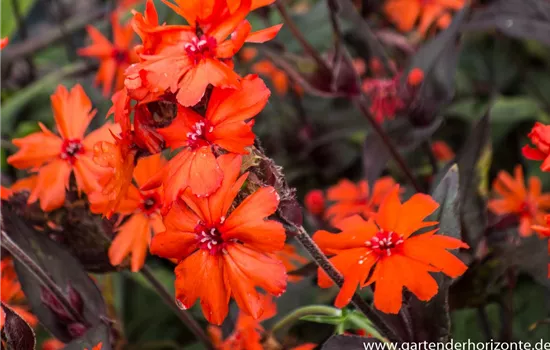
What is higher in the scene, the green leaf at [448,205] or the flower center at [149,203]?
the flower center at [149,203]

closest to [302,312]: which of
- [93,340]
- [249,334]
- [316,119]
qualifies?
[249,334]

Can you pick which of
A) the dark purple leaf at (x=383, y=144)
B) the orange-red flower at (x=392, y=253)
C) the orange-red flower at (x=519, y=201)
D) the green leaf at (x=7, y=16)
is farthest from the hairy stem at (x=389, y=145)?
the green leaf at (x=7, y=16)

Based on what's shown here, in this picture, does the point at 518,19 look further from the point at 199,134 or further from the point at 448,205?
the point at 199,134

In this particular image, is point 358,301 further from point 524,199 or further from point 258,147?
point 524,199

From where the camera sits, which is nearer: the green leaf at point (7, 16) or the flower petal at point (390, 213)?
the flower petal at point (390, 213)

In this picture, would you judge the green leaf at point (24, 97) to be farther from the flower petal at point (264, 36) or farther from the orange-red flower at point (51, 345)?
the flower petal at point (264, 36)

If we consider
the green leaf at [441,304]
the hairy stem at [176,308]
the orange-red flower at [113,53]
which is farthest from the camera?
the orange-red flower at [113,53]

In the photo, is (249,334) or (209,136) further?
(249,334)

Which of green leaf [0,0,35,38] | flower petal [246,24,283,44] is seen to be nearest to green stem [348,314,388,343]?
flower petal [246,24,283,44]
